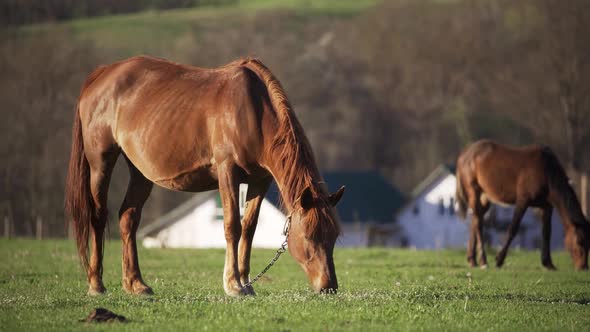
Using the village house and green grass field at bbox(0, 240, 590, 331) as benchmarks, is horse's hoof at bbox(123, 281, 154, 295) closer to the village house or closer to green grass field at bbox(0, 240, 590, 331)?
green grass field at bbox(0, 240, 590, 331)

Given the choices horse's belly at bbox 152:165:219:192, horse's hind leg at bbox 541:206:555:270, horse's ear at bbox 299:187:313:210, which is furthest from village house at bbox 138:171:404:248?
horse's ear at bbox 299:187:313:210

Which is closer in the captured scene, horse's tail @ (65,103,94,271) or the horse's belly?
the horse's belly

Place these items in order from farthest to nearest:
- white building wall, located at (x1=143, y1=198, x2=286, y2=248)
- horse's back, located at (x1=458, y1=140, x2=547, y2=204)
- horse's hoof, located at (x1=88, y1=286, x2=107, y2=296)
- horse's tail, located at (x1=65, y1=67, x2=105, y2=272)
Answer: white building wall, located at (x1=143, y1=198, x2=286, y2=248)
horse's back, located at (x1=458, y1=140, x2=547, y2=204)
horse's tail, located at (x1=65, y1=67, x2=105, y2=272)
horse's hoof, located at (x1=88, y1=286, x2=107, y2=296)

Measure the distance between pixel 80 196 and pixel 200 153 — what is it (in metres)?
2.00

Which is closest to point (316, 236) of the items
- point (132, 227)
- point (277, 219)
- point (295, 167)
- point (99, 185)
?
point (295, 167)

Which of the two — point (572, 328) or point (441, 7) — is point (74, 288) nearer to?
point (572, 328)

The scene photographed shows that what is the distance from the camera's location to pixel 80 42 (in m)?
59.4

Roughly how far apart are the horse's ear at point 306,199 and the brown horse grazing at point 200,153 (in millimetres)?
14

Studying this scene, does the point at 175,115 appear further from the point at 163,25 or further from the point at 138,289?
the point at 163,25

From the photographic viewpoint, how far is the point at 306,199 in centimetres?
1083

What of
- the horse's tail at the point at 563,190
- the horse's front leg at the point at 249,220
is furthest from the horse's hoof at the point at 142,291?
the horse's tail at the point at 563,190

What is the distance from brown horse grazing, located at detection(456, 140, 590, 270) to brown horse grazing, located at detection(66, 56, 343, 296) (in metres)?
11.1

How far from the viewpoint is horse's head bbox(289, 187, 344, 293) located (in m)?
10.8

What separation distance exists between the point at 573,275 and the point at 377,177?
59.4 metres
